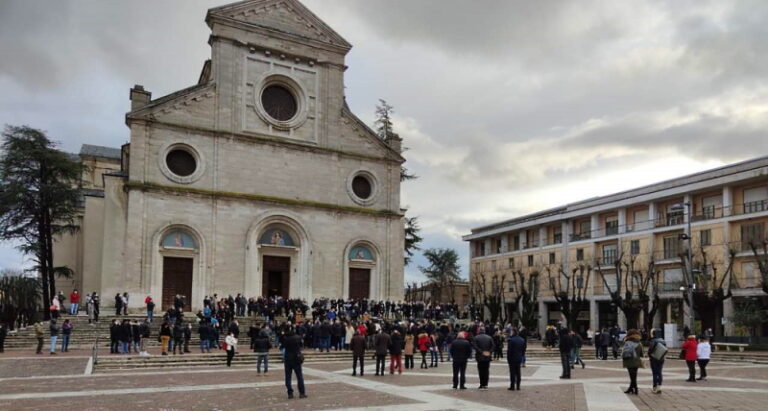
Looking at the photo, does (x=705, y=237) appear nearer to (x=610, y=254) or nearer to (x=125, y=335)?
(x=610, y=254)

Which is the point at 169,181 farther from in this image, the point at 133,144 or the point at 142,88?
the point at 142,88

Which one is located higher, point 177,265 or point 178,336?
point 177,265

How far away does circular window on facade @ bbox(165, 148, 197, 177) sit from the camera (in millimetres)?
34625

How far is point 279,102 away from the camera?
38.3 m

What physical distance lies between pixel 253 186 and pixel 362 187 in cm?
688

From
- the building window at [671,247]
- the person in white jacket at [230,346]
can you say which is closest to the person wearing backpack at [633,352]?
the person in white jacket at [230,346]

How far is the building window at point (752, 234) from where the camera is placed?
42.4 metres

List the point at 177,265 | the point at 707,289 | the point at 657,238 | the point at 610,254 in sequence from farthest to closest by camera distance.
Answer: the point at 610,254, the point at 657,238, the point at 707,289, the point at 177,265

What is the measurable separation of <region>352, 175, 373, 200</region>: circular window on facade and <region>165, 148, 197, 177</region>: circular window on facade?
9353 mm

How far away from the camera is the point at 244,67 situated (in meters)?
36.8

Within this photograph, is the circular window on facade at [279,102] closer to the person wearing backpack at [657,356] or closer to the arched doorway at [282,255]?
the arched doorway at [282,255]

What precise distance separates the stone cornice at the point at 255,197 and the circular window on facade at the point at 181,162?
1.02m

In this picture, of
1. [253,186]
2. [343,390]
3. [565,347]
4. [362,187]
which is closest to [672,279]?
[362,187]

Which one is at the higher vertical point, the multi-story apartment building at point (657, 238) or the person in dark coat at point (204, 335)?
the multi-story apartment building at point (657, 238)
